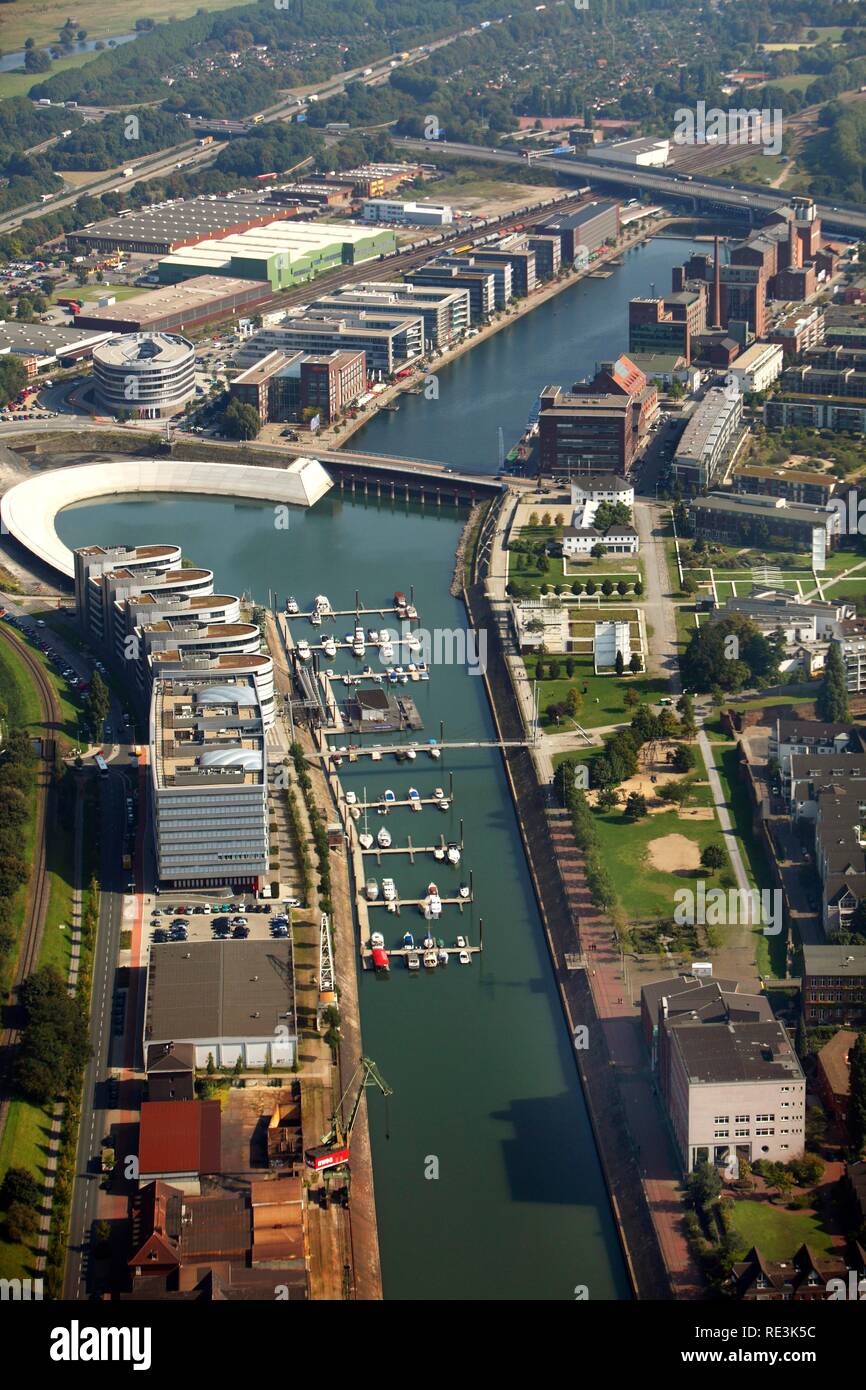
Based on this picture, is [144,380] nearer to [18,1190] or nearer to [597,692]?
[597,692]

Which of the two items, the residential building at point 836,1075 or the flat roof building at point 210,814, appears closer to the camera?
the residential building at point 836,1075

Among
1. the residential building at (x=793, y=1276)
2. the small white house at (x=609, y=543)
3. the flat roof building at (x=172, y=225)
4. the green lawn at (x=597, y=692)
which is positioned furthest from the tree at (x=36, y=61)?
the residential building at (x=793, y=1276)

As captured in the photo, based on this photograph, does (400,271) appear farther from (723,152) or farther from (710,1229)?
(710,1229)

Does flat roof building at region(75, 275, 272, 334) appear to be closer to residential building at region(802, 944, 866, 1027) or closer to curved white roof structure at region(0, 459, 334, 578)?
curved white roof structure at region(0, 459, 334, 578)

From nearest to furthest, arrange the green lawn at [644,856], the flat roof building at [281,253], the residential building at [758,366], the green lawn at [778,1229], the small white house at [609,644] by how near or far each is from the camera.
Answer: the green lawn at [778,1229] < the green lawn at [644,856] < the small white house at [609,644] < the residential building at [758,366] < the flat roof building at [281,253]

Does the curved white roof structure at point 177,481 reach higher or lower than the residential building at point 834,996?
higher

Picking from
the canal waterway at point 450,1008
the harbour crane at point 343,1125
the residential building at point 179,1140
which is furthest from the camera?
the harbour crane at point 343,1125

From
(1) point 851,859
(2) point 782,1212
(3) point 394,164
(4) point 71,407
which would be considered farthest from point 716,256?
(2) point 782,1212

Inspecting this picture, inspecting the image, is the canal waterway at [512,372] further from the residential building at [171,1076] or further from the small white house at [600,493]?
the residential building at [171,1076]
